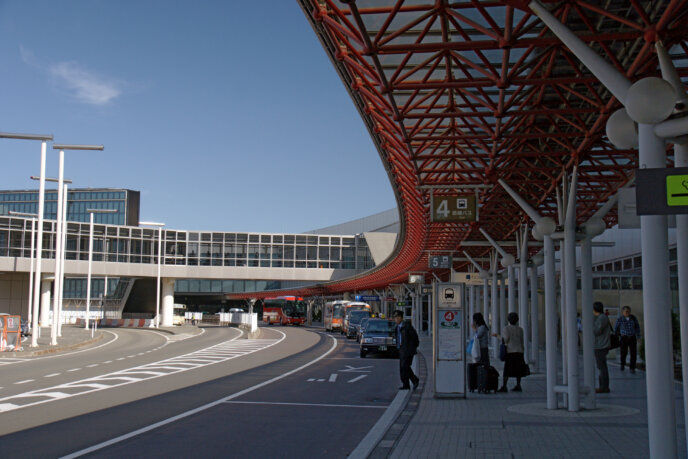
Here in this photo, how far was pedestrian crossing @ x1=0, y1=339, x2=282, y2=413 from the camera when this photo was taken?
15250 mm

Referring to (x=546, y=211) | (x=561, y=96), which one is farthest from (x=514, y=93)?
(x=546, y=211)

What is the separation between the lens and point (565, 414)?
43.3 feet

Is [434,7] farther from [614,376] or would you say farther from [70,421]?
[614,376]

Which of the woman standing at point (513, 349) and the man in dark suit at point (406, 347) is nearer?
the woman standing at point (513, 349)

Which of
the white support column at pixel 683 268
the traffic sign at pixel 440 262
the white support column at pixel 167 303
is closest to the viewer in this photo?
the white support column at pixel 683 268

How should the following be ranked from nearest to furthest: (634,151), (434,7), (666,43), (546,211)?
(666,43) → (434,7) → (634,151) → (546,211)

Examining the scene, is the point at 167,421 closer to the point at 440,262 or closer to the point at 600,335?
the point at 600,335

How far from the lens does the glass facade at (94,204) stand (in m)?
147

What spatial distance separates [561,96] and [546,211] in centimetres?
1430

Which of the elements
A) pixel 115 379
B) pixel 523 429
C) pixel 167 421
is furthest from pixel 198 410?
pixel 115 379

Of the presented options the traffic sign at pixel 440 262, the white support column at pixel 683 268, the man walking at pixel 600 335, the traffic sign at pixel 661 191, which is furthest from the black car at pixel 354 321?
the traffic sign at pixel 661 191

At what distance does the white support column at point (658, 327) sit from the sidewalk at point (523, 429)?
217 cm

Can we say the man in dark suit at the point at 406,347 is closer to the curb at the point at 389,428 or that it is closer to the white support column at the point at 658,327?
the curb at the point at 389,428

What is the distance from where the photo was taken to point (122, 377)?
20688 millimetres
